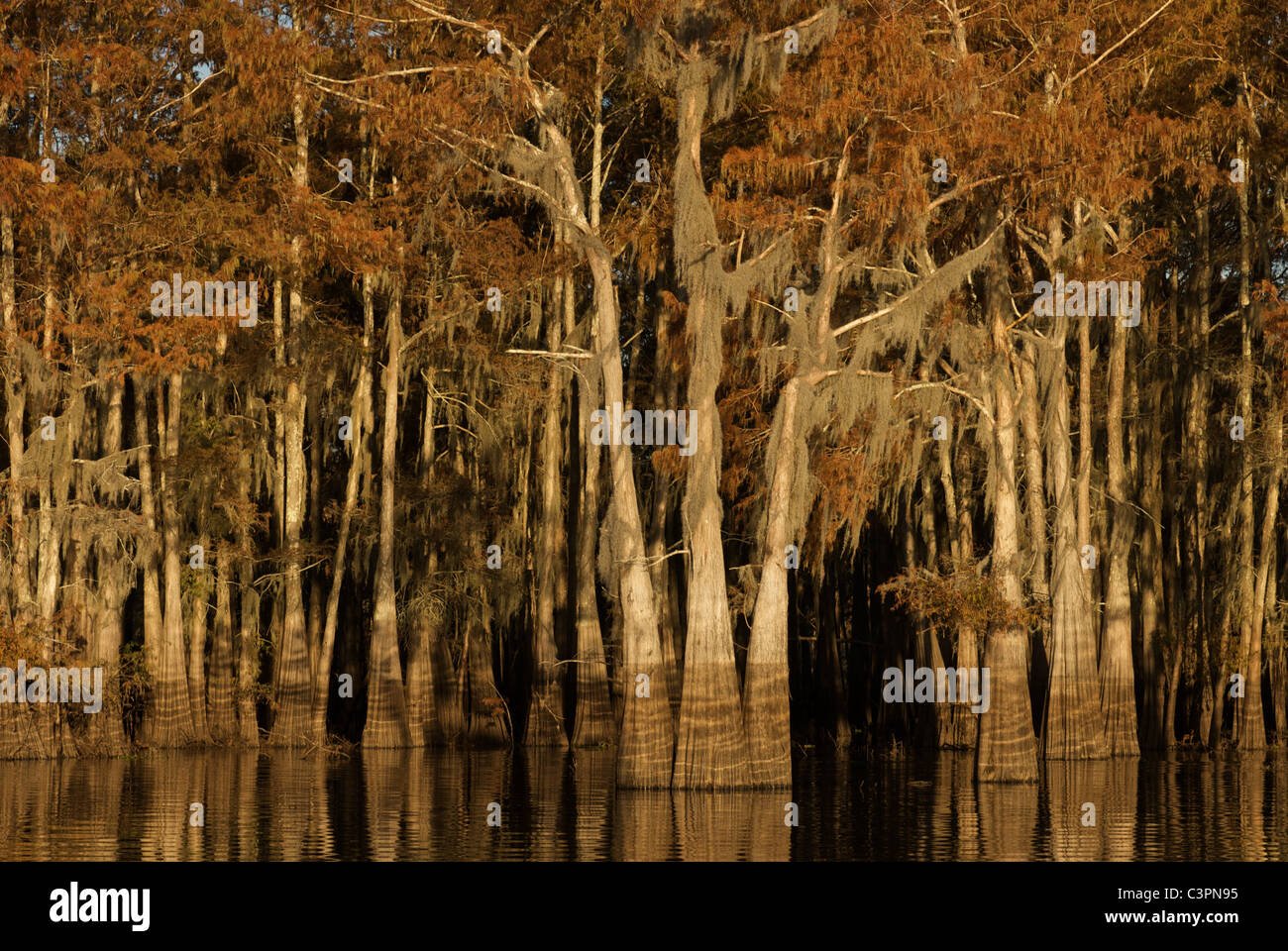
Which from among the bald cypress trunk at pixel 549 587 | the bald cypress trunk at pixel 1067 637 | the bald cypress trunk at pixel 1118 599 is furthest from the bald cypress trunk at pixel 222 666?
the bald cypress trunk at pixel 1118 599

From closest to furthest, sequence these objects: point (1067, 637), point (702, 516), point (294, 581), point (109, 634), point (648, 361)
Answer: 1. point (702, 516)
2. point (1067, 637)
3. point (109, 634)
4. point (294, 581)
5. point (648, 361)

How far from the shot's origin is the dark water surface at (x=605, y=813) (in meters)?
17.4

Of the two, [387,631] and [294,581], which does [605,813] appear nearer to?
[387,631]

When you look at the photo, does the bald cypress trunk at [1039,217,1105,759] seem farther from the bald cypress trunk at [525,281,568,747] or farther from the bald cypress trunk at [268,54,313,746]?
the bald cypress trunk at [268,54,313,746]

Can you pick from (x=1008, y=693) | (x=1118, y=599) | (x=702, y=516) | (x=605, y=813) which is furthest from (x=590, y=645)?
(x=605, y=813)

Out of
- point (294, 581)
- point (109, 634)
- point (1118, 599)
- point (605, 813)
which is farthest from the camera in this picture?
point (294, 581)

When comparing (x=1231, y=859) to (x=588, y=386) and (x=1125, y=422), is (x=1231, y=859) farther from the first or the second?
(x=1125, y=422)

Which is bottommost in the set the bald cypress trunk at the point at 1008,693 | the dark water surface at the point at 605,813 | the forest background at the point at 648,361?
the dark water surface at the point at 605,813

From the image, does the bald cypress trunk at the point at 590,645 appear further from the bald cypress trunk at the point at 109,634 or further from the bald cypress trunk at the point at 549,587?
the bald cypress trunk at the point at 109,634

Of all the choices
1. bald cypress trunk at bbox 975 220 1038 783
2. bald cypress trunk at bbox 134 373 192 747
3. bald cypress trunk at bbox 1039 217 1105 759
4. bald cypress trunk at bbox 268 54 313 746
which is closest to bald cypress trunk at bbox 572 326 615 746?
bald cypress trunk at bbox 268 54 313 746

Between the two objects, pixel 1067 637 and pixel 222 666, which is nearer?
pixel 1067 637

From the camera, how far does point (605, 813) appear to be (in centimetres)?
Result: 2114

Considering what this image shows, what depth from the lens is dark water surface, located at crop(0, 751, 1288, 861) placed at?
17422mm
